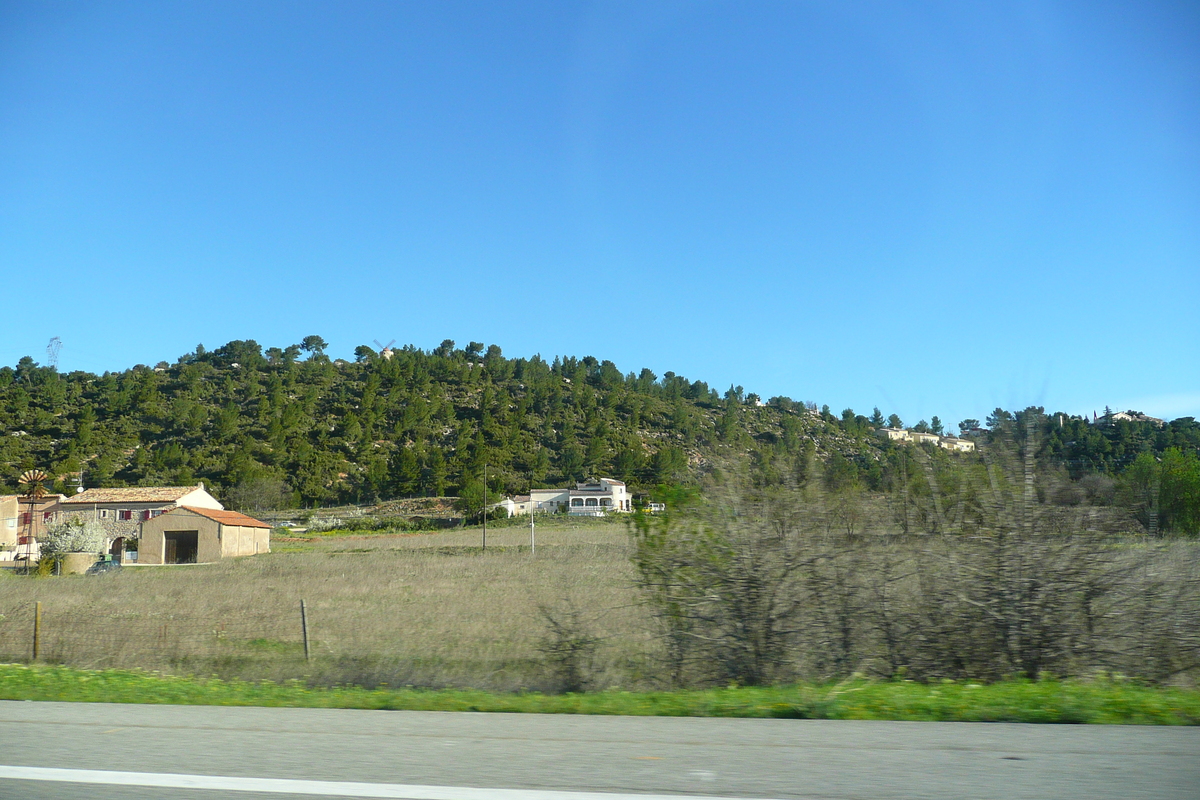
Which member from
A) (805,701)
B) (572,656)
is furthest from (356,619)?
(805,701)

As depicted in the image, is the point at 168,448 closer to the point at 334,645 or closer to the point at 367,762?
the point at 334,645

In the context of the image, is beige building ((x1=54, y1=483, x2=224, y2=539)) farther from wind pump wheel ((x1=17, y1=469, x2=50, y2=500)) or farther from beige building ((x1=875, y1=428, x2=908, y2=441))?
beige building ((x1=875, y1=428, x2=908, y2=441))

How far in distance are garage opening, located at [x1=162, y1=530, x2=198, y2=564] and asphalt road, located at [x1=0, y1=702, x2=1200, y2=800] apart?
52.2 meters

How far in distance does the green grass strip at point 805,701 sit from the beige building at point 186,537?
46503 mm

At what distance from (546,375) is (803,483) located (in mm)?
138100

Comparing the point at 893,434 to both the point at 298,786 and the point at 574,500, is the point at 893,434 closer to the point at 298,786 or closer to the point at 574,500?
the point at 298,786

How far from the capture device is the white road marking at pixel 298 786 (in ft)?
13.4

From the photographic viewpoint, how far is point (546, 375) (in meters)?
148

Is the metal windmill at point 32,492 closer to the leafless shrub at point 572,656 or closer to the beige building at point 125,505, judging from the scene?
the beige building at point 125,505

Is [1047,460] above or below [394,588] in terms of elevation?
above

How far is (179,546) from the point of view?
5341 cm

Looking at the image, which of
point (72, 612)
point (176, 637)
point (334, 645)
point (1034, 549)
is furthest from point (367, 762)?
point (72, 612)

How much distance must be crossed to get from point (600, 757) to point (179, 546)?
56.4m

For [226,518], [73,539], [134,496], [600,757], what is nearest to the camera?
[600,757]
